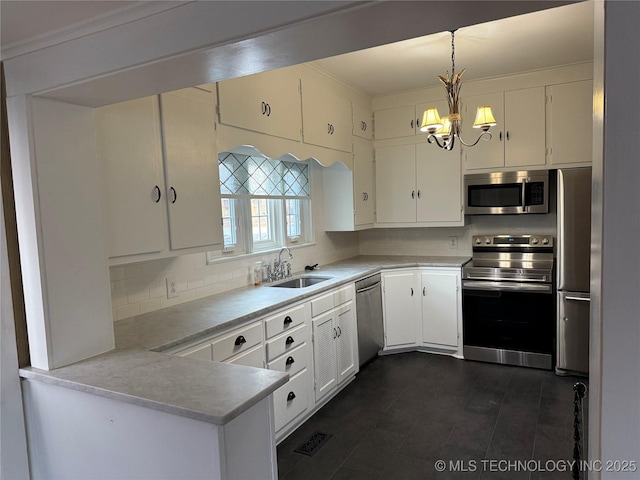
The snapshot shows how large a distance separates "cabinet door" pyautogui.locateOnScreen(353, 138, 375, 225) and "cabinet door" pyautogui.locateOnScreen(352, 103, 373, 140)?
79 millimetres

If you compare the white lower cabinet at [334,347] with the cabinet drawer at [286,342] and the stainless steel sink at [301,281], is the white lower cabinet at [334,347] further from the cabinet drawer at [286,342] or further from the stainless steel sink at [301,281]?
the stainless steel sink at [301,281]

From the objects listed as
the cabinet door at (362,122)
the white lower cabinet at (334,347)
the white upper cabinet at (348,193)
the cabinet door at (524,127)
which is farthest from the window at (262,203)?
the cabinet door at (524,127)

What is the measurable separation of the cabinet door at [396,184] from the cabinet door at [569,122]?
1302mm

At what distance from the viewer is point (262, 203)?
359cm

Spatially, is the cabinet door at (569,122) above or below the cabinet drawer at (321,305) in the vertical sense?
above

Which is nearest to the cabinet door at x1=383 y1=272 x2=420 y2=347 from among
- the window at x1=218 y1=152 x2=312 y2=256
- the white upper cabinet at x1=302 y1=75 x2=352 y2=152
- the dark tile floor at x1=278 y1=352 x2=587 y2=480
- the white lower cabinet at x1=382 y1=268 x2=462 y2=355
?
the white lower cabinet at x1=382 y1=268 x2=462 y2=355

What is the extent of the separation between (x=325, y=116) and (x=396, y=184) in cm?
125

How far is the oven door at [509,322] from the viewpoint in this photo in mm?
3715

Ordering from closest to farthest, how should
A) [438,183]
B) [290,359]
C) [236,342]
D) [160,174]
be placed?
[160,174], [236,342], [290,359], [438,183]

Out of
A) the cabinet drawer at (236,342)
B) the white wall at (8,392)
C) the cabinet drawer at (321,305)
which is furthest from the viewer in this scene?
the cabinet drawer at (321,305)

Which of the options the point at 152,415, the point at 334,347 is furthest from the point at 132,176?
the point at 334,347

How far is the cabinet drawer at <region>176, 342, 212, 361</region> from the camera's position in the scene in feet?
6.66

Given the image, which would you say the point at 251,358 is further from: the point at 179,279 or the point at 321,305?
the point at 321,305

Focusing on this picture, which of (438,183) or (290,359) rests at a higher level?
(438,183)
